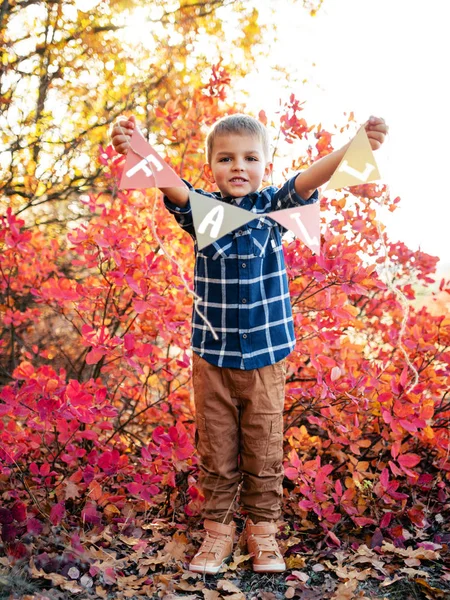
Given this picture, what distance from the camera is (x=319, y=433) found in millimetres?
3027

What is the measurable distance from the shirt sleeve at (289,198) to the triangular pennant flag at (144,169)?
419mm

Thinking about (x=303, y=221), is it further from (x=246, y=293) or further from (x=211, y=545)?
(x=211, y=545)

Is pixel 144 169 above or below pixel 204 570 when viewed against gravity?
above

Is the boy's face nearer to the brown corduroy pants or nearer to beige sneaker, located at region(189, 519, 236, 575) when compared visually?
the brown corduroy pants

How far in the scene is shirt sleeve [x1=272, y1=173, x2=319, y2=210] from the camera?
2.06m

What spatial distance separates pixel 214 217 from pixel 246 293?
365 millimetres

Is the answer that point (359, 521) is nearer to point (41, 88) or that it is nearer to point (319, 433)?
point (319, 433)

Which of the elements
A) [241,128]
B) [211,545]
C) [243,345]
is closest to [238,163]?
[241,128]

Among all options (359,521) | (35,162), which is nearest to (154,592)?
(359,521)

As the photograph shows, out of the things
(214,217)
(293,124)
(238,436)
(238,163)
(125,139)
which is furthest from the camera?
(293,124)

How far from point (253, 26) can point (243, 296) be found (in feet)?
7.60

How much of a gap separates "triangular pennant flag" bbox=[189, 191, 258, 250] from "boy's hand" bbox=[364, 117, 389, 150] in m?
0.50

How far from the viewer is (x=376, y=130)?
1909 mm

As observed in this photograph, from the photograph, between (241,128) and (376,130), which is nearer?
(376,130)
